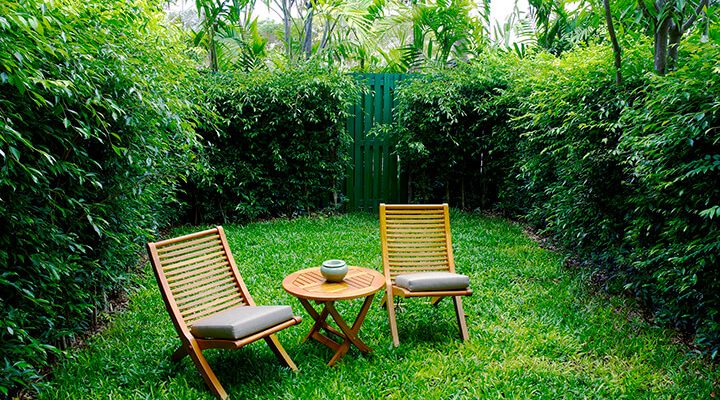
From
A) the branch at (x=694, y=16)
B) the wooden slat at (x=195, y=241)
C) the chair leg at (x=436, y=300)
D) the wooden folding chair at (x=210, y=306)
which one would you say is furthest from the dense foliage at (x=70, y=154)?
the branch at (x=694, y=16)

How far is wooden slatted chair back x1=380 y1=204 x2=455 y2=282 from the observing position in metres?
4.05

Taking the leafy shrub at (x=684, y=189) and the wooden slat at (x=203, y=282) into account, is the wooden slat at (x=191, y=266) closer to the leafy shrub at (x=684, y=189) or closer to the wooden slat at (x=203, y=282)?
the wooden slat at (x=203, y=282)

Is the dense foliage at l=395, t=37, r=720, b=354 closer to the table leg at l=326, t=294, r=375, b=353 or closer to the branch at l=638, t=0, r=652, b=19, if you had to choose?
the branch at l=638, t=0, r=652, b=19

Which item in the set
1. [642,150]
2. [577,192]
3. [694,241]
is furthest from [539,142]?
[694,241]

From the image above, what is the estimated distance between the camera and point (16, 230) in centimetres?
255

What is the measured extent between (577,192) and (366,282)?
2388 mm

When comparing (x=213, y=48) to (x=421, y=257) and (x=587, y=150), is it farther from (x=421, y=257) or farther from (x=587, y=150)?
(x=587, y=150)

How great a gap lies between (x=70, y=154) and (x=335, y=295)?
6.21ft

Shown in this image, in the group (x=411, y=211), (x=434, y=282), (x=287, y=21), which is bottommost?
(x=434, y=282)

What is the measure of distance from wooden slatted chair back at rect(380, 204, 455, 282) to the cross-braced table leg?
71 centimetres

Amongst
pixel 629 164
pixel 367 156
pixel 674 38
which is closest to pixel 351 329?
pixel 629 164

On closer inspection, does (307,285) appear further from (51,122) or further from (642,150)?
(642,150)

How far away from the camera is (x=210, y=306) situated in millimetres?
3303

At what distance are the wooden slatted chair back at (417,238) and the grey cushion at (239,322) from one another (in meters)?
1.25
